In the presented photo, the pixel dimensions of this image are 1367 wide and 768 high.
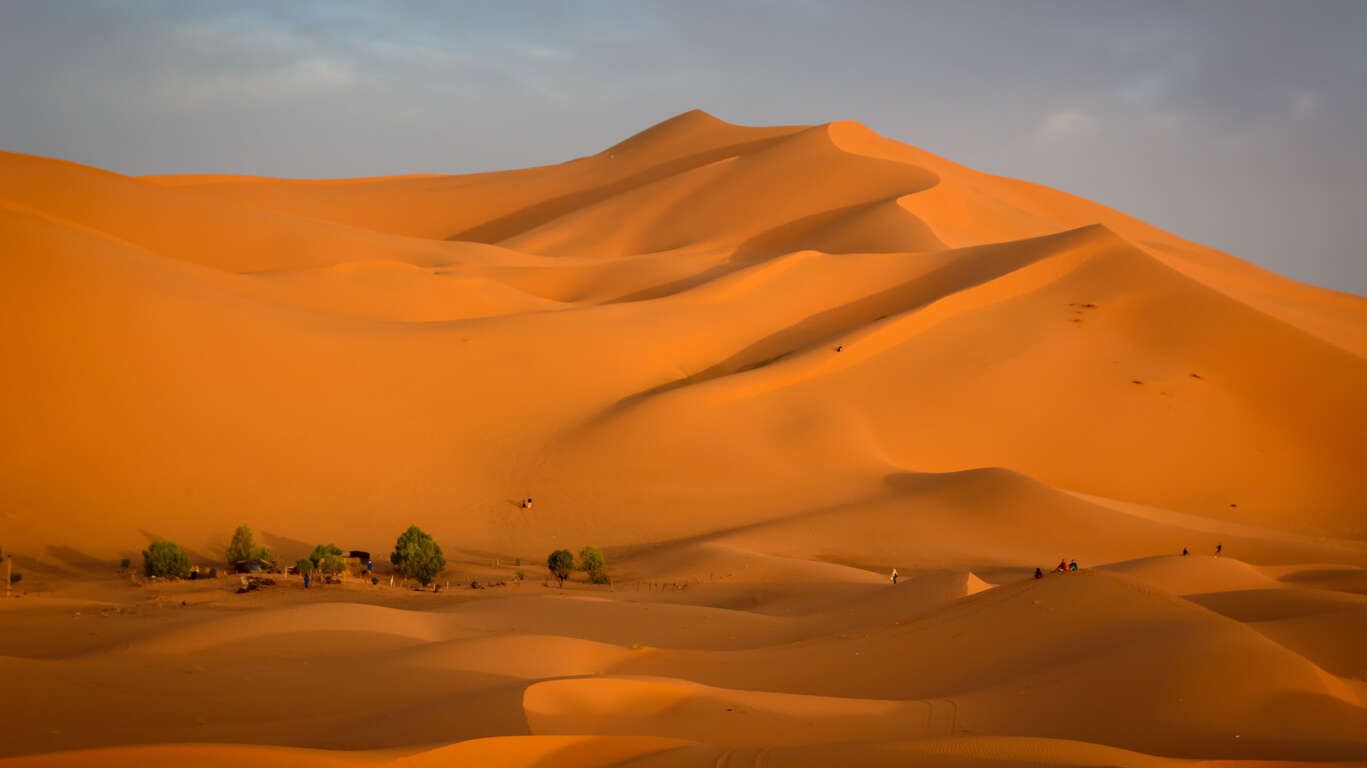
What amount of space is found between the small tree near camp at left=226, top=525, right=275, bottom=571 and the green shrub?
1.18 metres

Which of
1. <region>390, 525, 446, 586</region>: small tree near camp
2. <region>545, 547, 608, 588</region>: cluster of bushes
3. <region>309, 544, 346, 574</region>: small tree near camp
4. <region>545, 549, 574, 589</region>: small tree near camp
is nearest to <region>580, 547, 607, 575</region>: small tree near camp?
<region>545, 547, 608, 588</region>: cluster of bushes

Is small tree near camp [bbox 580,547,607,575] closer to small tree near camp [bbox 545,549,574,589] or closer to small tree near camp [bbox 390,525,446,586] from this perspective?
small tree near camp [bbox 545,549,574,589]

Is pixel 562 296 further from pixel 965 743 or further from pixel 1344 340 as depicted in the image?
pixel 965 743

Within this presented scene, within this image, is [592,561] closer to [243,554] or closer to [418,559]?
[418,559]

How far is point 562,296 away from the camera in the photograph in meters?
41.6

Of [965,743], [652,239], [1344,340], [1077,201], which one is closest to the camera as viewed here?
[965,743]

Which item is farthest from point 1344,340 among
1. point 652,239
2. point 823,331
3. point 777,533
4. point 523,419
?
point 652,239

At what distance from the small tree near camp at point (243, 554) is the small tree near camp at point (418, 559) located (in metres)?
1.97

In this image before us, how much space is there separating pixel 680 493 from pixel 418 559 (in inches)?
315

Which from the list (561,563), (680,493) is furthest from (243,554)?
(680,493)

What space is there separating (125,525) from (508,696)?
527 inches

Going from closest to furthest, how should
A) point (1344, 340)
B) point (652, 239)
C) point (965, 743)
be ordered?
point (965, 743), point (1344, 340), point (652, 239)

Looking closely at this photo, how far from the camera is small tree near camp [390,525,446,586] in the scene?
17688 millimetres

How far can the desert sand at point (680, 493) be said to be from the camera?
29.4 feet
